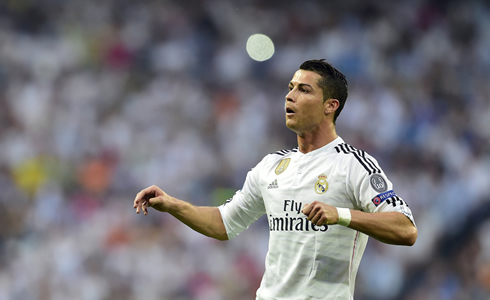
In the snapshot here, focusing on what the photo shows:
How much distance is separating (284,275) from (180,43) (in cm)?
521

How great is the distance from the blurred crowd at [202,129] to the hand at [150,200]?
3359 mm

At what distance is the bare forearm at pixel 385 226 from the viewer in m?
2.04

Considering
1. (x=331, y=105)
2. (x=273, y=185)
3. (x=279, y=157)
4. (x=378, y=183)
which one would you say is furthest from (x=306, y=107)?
(x=378, y=183)

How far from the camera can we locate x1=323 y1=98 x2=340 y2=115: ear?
2.71 meters

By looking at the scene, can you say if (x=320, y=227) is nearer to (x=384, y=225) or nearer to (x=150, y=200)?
(x=384, y=225)

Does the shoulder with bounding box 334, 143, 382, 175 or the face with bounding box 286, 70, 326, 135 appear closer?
the shoulder with bounding box 334, 143, 382, 175

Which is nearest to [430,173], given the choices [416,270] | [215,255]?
[416,270]

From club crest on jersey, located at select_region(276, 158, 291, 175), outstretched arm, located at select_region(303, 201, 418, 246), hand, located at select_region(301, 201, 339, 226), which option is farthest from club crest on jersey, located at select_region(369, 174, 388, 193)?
club crest on jersey, located at select_region(276, 158, 291, 175)

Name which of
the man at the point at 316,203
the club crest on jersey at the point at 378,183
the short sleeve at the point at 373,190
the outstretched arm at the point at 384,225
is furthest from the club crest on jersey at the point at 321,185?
the outstretched arm at the point at 384,225

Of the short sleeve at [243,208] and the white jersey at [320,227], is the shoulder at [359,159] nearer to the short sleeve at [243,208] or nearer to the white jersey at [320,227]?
the white jersey at [320,227]

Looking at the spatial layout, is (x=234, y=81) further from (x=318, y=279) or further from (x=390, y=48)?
(x=318, y=279)

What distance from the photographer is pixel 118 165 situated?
20.9 feet

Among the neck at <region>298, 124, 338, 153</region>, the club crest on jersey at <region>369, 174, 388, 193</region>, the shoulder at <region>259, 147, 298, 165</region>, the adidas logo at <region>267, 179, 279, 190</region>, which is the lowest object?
the adidas logo at <region>267, 179, 279, 190</region>

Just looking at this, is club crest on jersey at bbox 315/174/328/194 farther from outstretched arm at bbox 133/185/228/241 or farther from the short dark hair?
outstretched arm at bbox 133/185/228/241
